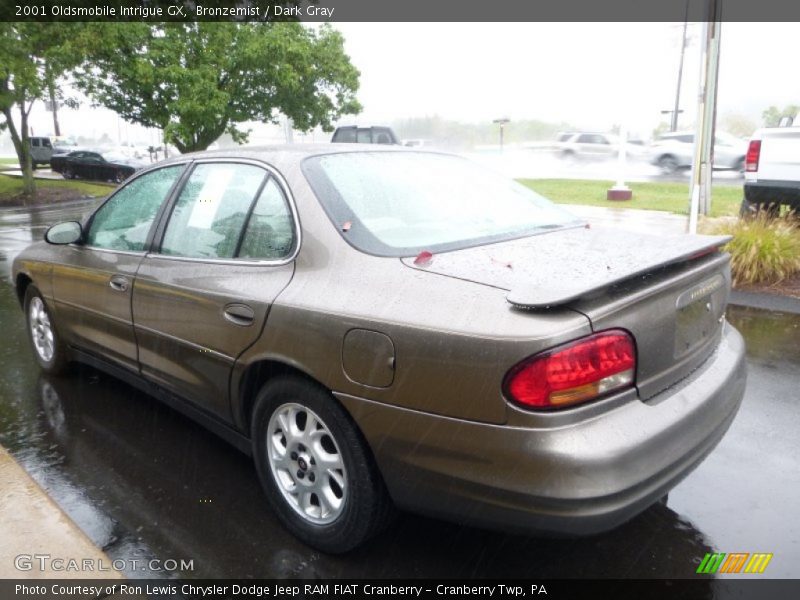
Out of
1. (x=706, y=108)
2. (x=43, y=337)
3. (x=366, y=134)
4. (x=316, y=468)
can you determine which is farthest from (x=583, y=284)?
(x=366, y=134)

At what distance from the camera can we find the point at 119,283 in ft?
12.1

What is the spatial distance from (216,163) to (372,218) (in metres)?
1.07

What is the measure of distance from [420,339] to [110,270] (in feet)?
7.70

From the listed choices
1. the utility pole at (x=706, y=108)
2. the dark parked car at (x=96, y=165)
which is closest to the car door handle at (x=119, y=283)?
the utility pole at (x=706, y=108)

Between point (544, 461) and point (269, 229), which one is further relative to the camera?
point (269, 229)

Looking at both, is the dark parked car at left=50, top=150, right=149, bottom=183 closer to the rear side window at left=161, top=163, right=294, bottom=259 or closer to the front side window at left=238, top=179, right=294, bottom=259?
the rear side window at left=161, top=163, right=294, bottom=259

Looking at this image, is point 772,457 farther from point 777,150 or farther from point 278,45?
point 278,45

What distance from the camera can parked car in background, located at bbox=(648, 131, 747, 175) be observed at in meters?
26.5

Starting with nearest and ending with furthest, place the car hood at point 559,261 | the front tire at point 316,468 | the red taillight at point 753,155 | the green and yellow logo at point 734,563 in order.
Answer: the car hood at point 559,261 < the front tire at point 316,468 < the green and yellow logo at point 734,563 < the red taillight at point 753,155

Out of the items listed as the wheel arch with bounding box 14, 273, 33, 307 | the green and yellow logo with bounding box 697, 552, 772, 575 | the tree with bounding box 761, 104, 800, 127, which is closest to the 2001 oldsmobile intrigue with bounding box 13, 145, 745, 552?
the green and yellow logo with bounding box 697, 552, 772, 575

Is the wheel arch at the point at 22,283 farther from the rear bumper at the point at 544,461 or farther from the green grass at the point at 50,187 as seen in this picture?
the green grass at the point at 50,187

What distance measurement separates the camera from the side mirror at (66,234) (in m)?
4.16

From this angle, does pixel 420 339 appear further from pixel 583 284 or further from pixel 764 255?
pixel 764 255

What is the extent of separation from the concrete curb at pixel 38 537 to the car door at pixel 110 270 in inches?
33.2
